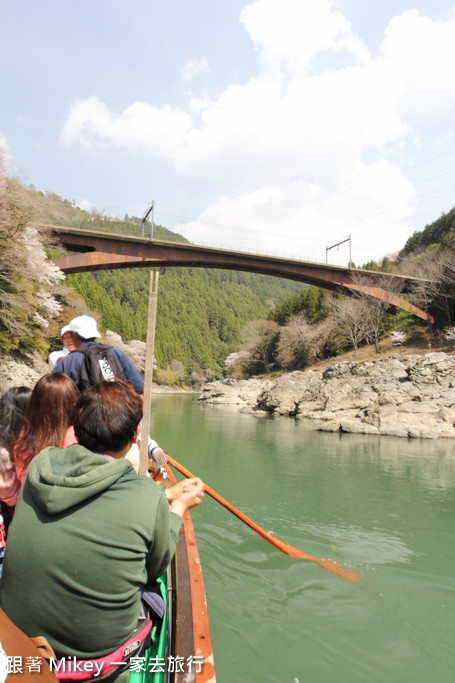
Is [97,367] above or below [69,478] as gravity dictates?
above

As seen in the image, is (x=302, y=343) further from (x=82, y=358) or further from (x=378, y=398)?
(x=82, y=358)

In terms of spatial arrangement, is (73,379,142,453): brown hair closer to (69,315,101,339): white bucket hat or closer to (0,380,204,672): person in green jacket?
(0,380,204,672): person in green jacket

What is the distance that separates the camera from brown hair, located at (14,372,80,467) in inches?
81.9

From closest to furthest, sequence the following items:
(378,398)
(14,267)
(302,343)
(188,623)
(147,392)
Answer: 1. (188,623)
2. (147,392)
3. (14,267)
4. (378,398)
5. (302,343)

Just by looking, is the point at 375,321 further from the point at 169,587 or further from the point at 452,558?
the point at 169,587

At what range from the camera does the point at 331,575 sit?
3906 mm

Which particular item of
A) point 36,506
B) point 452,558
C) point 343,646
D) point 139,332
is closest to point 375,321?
point 452,558

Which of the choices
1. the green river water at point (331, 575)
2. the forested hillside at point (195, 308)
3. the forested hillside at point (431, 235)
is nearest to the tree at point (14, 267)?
the forested hillside at point (195, 308)

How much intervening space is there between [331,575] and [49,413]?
10.8ft

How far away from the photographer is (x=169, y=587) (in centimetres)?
229

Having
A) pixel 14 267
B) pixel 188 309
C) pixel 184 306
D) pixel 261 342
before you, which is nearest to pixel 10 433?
pixel 14 267

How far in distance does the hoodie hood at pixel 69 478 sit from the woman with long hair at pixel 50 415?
0.81 metres

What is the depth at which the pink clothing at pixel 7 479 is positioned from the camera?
78.0 inches

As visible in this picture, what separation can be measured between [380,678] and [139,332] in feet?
237
